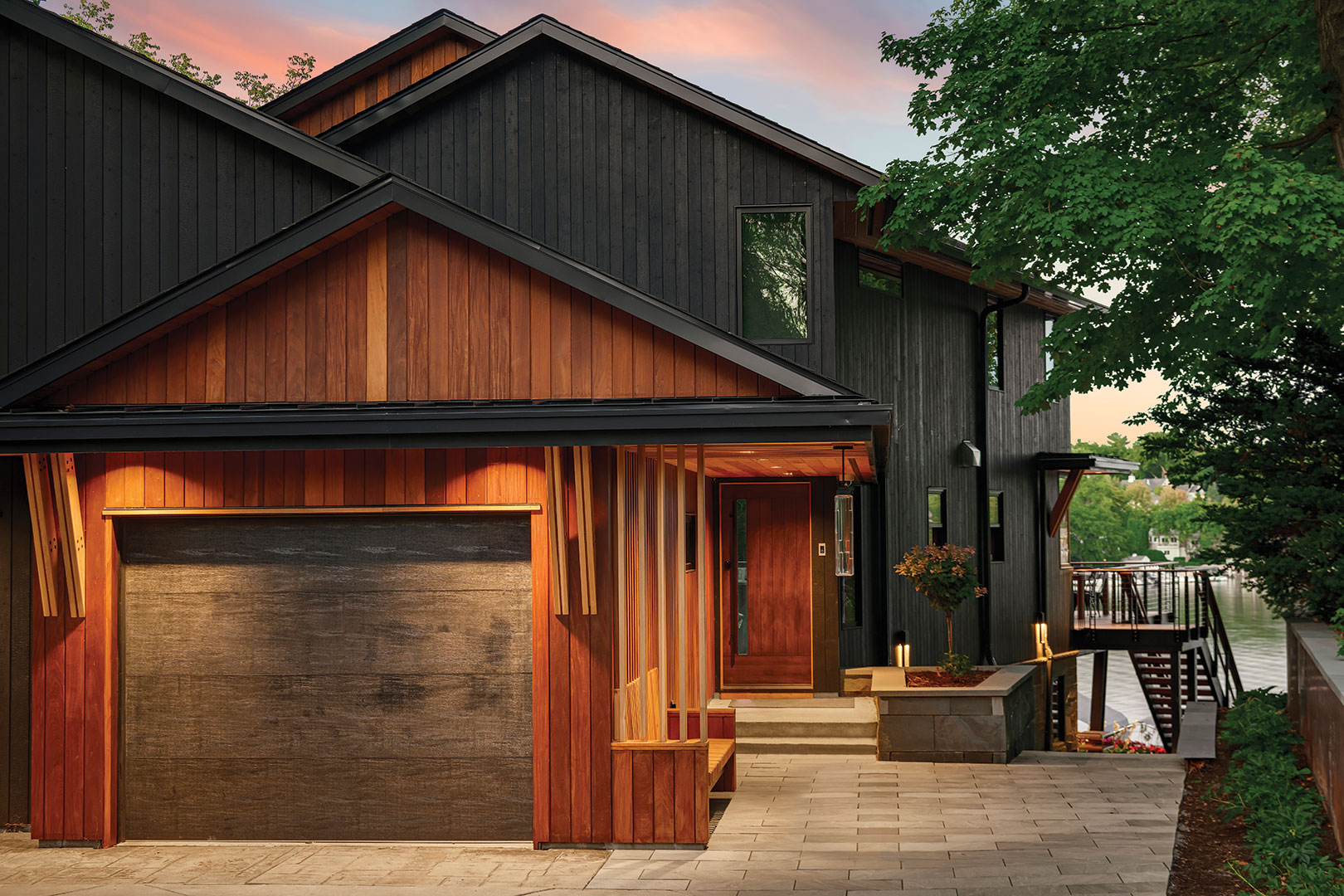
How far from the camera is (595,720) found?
26.9ft

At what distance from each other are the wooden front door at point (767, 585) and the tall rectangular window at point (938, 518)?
2.79 meters

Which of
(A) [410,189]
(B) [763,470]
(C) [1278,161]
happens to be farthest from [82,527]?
(C) [1278,161]

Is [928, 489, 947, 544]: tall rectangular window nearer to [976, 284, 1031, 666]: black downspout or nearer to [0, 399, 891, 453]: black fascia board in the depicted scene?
[976, 284, 1031, 666]: black downspout

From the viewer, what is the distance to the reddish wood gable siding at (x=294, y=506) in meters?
8.21

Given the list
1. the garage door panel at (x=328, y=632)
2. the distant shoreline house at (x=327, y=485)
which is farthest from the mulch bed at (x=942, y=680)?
the garage door panel at (x=328, y=632)

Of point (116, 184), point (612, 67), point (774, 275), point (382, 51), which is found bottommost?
point (774, 275)

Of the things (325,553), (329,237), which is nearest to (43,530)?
(325,553)

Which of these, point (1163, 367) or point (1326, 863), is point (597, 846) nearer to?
point (1326, 863)

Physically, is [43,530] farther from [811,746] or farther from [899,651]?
[899,651]

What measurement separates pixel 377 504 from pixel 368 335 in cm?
124

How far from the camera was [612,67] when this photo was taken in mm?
12430

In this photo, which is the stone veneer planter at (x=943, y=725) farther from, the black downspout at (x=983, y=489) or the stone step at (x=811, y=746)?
the black downspout at (x=983, y=489)

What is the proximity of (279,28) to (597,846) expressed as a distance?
2814 centimetres

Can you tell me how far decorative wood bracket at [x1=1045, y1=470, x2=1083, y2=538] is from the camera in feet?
63.7
